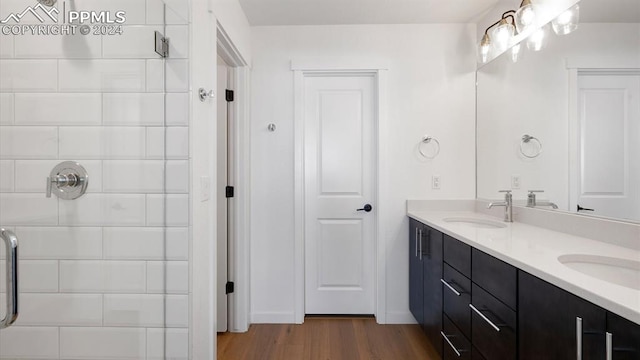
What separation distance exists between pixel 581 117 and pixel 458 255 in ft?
2.90

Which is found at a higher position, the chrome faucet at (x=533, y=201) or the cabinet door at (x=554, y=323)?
the chrome faucet at (x=533, y=201)

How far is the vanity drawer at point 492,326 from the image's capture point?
1187 millimetres

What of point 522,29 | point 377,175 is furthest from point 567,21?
point 377,175

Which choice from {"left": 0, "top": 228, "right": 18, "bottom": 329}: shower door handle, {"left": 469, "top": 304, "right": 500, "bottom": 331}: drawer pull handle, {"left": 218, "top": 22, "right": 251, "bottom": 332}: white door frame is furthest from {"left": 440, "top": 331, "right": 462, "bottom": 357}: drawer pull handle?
{"left": 0, "top": 228, "right": 18, "bottom": 329}: shower door handle

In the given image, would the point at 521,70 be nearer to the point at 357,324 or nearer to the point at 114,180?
the point at 357,324

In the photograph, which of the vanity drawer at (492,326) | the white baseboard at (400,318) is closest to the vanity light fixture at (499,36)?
the vanity drawer at (492,326)

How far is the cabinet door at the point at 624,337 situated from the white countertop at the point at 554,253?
0.02 meters

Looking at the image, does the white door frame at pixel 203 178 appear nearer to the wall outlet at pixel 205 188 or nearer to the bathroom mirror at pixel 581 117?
the wall outlet at pixel 205 188

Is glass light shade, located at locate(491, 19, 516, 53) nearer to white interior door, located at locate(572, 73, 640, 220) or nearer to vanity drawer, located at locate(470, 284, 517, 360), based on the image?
white interior door, located at locate(572, 73, 640, 220)

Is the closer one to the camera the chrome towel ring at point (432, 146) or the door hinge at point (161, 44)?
the door hinge at point (161, 44)

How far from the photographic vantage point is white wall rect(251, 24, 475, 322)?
2607 mm

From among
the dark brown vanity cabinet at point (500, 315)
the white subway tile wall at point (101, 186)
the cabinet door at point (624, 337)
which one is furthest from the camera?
the white subway tile wall at point (101, 186)

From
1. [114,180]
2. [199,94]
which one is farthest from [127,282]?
[199,94]

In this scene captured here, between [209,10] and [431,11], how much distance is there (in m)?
1.62
